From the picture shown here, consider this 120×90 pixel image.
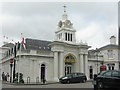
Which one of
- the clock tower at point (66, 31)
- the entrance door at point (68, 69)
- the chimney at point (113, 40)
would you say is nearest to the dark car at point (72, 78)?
the entrance door at point (68, 69)

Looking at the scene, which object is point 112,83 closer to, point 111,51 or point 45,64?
point 45,64

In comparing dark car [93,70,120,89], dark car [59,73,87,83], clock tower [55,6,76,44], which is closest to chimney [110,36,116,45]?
clock tower [55,6,76,44]

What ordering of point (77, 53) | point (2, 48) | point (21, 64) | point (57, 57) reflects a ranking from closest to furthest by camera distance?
1. point (21, 64)
2. point (57, 57)
3. point (77, 53)
4. point (2, 48)

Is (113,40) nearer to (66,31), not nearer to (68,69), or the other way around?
(66,31)

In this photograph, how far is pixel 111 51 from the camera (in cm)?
4678

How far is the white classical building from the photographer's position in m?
36.2

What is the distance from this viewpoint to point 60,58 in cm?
3822

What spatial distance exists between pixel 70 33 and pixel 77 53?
5103 millimetres

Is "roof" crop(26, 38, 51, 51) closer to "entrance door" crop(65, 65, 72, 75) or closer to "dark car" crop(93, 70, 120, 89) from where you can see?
"entrance door" crop(65, 65, 72, 75)

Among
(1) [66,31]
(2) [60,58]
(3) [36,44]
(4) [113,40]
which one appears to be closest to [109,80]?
(2) [60,58]

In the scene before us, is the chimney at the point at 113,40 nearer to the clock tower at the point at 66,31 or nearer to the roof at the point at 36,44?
the clock tower at the point at 66,31

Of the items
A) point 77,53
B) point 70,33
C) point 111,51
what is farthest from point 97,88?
point 111,51

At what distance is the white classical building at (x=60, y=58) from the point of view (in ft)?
119

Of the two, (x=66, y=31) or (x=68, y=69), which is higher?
(x=66, y=31)
